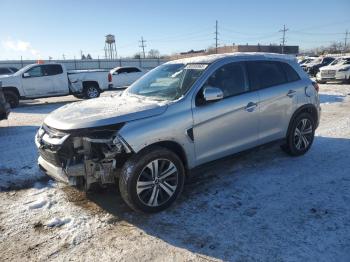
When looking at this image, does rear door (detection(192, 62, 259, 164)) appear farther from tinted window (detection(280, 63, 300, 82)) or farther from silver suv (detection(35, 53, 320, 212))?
tinted window (detection(280, 63, 300, 82))

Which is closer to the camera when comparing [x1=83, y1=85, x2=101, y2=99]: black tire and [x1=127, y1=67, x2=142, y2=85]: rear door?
[x1=83, y1=85, x2=101, y2=99]: black tire

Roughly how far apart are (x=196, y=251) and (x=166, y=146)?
1.38 metres

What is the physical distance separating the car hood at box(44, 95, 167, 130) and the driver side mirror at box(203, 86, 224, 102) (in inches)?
21.0

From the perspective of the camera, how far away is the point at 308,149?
21.1ft

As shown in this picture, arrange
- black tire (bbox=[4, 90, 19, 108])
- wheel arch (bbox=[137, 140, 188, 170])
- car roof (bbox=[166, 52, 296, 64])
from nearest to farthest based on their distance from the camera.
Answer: wheel arch (bbox=[137, 140, 188, 170]), car roof (bbox=[166, 52, 296, 64]), black tire (bbox=[4, 90, 19, 108])

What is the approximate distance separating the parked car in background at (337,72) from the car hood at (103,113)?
18.9 m

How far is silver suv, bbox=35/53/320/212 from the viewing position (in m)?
4.04

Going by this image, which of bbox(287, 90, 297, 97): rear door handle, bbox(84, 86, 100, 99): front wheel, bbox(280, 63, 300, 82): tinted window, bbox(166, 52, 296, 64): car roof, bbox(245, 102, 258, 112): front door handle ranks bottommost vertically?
bbox(84, 86, 100, 99): front wheel

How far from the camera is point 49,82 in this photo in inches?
632

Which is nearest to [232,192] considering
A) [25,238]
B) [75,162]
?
[75,162]

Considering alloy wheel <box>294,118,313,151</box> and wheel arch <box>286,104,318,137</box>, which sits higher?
wheel arch <box>286,104,318,137</box>

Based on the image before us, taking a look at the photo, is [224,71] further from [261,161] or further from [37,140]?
[37,140]

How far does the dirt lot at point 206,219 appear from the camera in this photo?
3520 millimetres

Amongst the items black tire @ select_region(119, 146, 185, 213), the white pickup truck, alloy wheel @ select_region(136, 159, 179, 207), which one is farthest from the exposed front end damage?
the white pickup truck
